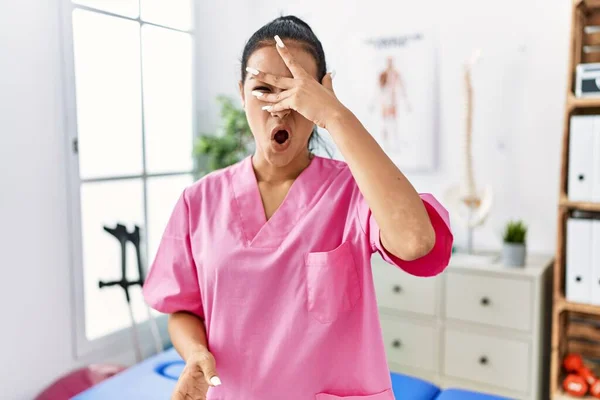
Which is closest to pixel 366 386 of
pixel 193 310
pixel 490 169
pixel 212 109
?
pixel 193 310

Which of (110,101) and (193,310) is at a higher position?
(110,101)

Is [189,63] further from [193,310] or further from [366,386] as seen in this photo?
[366,386]

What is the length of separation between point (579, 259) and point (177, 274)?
1625 millimetres

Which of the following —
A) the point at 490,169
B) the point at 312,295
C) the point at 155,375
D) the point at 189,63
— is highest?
the point at 189,63

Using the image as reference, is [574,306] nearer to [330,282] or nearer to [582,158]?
[582,158]

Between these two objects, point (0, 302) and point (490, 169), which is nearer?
point (0, 302)

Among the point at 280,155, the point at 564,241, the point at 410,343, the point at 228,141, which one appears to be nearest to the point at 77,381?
the point at 228,141

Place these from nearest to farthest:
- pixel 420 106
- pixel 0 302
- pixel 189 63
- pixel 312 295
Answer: pixel 312 295, pixel 0 302, pixel 420 106, pixel 189 63

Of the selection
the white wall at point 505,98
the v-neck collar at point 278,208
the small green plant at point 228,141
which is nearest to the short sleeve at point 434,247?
the v-neck collar at point 278,208

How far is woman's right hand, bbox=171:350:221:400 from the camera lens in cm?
75

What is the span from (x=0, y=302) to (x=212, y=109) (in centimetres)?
153

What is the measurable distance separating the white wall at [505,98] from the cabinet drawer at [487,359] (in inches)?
19.3

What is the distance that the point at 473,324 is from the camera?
7.20 feet

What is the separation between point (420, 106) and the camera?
8.35 feet
